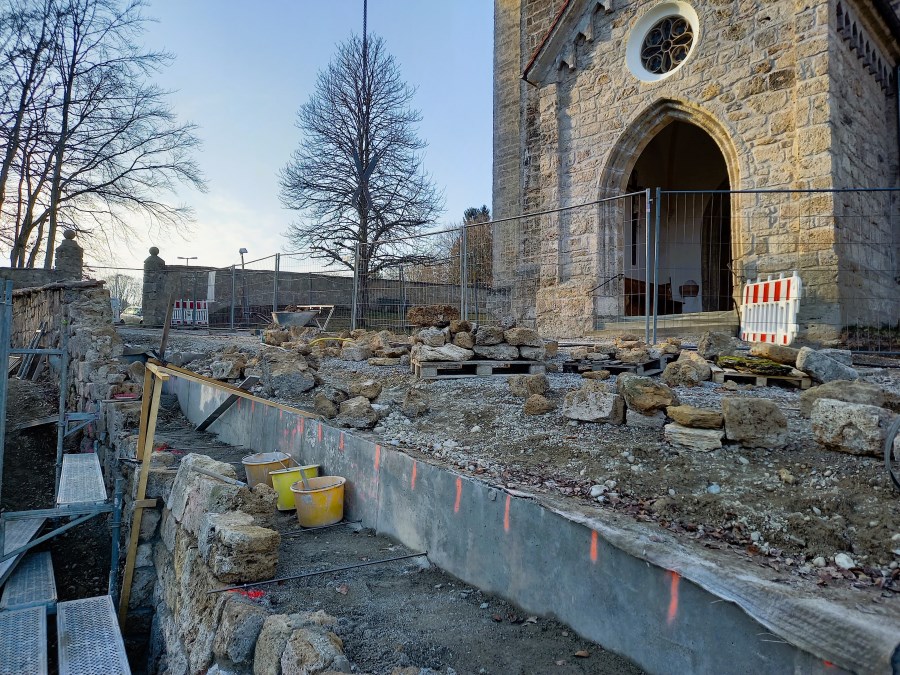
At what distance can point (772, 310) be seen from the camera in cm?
810

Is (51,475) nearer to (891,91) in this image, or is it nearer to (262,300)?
(262,300)

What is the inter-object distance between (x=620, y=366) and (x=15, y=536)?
676 centimetres

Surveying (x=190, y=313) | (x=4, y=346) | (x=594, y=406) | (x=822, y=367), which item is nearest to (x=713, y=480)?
(x=594, y=406)

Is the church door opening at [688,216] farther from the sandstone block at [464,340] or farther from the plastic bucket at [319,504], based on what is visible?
the plastic bucket at [319,504]

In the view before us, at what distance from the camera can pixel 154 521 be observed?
18.0 feet

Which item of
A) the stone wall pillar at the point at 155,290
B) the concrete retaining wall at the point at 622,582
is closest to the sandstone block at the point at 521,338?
the concrete retaining wall at the point at 622,582

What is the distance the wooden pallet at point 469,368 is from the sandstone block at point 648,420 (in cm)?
229

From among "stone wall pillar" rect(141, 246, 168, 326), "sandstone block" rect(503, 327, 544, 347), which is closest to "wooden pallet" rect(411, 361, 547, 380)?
"sandstone block" rect(503, 327, 544, 347)

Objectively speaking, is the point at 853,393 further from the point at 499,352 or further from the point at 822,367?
the point at 499,352

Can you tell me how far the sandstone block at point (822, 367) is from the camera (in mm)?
5039

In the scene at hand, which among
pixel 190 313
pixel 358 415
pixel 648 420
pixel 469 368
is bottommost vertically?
pixel 358 415

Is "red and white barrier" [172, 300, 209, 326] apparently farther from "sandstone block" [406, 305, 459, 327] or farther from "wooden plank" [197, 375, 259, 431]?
"sandstone block" [406, 305, 459, 327]

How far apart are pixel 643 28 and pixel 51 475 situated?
1315cm

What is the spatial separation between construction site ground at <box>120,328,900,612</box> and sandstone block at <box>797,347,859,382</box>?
0.40 meters
